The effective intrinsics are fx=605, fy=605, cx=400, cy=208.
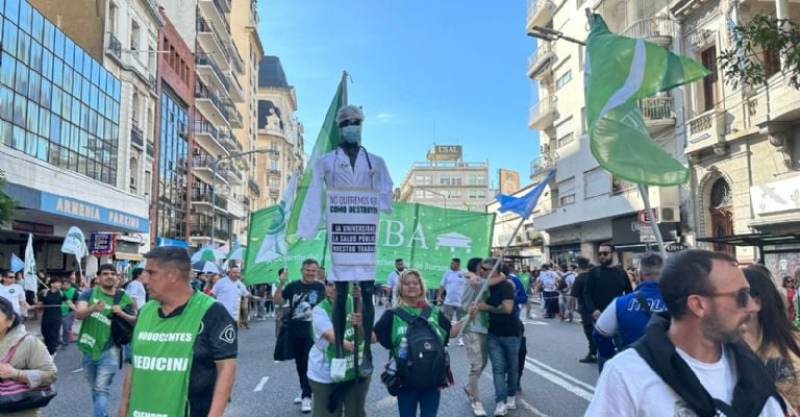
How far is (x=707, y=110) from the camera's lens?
20844 mm

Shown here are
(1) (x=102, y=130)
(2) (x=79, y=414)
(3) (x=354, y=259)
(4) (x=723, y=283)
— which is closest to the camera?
(4) (x=723, y=283)

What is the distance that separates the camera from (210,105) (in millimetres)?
49594

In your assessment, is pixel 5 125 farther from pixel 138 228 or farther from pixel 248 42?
pixel 248 42

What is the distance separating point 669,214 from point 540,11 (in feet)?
59.3

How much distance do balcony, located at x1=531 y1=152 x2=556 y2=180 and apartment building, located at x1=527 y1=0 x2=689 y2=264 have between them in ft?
0.27

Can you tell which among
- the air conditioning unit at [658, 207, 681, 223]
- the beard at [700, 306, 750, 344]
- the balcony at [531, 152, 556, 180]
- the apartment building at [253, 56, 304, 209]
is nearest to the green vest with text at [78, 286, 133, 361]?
the beard at [700, 306, 750, 344]

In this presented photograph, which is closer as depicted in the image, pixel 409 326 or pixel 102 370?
pixel 409 326

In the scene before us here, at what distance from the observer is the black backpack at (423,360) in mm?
4652

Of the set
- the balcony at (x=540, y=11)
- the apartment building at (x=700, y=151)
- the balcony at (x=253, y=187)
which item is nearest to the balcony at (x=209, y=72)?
the balcony at (x=253, y=187)

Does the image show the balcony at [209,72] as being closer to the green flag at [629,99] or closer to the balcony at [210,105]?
the balcony at [210,105]

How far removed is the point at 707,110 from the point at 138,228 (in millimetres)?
24500

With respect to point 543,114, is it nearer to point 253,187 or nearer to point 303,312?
point 303,312

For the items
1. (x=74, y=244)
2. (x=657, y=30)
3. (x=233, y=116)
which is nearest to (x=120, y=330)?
(x=74, y=244)

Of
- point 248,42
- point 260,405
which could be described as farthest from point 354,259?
point 248,42
